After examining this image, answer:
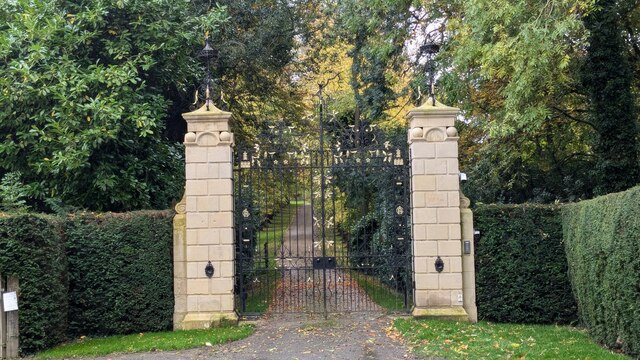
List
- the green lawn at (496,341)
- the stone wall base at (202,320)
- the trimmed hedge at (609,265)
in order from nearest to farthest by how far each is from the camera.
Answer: the trimmed hedge at (609,265) < the green lawn at (496,341) < the stone wall base at (202,320)

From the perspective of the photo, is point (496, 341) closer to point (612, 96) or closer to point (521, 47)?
point (521, 47)

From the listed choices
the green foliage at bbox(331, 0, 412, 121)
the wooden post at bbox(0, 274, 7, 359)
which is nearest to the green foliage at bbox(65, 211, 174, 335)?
the wooden post at bbox(0, 274, 7, 359)

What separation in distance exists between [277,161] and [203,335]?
10.1ft

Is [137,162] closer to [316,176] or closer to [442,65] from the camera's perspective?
[316,176]

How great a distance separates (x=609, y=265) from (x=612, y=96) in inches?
230

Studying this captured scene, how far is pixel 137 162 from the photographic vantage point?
11086 millimetres

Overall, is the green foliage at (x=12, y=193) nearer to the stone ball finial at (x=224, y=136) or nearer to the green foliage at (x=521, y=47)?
the stone ball finial at (x=224, y=136)

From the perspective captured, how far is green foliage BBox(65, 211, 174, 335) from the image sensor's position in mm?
9195

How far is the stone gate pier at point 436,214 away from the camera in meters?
9.50

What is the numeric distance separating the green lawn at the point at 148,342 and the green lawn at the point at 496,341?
2.64m

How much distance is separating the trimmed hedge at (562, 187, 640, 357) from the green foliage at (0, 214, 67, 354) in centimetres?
752

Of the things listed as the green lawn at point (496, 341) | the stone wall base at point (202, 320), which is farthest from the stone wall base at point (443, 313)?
the stone wall base at point (202, 320)

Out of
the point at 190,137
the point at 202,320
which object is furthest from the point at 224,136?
the point at 202,320

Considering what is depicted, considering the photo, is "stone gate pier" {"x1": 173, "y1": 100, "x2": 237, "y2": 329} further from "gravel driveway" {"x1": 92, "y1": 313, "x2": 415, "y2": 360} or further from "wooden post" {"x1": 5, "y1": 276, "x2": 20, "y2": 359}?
"wooden post" {"x1": 5, "y1": 276, "x2": 20, "y2": 359}
